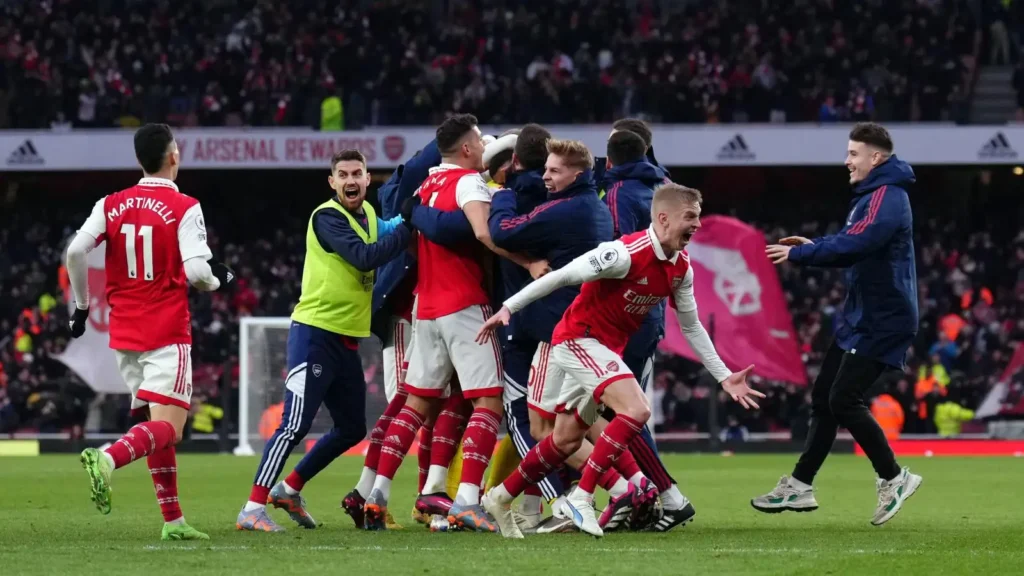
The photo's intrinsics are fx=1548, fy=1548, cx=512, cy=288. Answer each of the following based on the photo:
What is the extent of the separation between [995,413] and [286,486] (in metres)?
15.9

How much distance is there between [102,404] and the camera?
21.2 meters

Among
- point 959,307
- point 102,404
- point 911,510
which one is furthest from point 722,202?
point 911,510

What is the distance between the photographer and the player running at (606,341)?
23.9 ft

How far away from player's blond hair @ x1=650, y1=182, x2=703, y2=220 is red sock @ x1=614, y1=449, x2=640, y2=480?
4.52 ft

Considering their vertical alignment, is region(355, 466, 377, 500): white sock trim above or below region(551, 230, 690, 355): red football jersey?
below

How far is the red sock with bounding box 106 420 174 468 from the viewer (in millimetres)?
7035

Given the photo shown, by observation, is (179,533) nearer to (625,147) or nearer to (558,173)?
(558,173)

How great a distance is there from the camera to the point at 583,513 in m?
7.26

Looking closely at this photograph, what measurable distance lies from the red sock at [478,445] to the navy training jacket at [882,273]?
204 centimetres

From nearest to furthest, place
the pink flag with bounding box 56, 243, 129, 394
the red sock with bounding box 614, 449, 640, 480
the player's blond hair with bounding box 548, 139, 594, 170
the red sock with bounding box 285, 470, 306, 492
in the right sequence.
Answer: the player's blond hair with bounding box 548, 139, 594, 170, the red sock with bounding box 614, 449, 640, 480, the red sock with bounding box 285, 470, 306, 492, the pink flag with bounding box 56, 243, 129, 394

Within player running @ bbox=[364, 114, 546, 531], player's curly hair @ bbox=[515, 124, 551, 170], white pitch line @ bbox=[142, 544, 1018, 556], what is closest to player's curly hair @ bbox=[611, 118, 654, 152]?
player's curly hair @ bbox=[515, 124, 551, 170]

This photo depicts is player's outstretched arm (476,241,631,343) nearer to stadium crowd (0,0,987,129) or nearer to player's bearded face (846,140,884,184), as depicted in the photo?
player's bearded face (846,140,884,184)

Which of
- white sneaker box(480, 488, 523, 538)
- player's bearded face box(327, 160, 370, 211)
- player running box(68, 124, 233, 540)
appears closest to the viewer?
player running box(68, 124, 233, 540)

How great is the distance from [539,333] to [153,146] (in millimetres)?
2128
